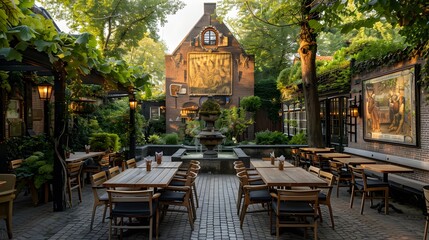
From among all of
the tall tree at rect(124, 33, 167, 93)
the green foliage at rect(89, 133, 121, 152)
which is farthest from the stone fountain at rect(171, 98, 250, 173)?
the tall tree at rect(124, 33, 167, 93)

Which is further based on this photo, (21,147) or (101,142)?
(101,142)

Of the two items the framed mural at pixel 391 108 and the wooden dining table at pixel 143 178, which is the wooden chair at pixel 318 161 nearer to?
the framed mural at pixel 391 108

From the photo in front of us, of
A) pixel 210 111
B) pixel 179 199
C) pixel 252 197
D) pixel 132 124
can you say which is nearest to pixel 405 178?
pixel 252 197

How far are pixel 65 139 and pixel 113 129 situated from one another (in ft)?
27.9

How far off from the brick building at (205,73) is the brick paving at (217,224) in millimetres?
18189

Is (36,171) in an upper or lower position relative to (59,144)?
lower

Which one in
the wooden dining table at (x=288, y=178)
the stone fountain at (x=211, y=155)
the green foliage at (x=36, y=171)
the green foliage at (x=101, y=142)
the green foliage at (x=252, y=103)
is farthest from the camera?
the green foliage at (x=252, y=103)

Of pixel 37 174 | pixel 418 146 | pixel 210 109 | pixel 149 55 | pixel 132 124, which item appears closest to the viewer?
pixel 37 174

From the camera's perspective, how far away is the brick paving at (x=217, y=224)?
17.4 ft

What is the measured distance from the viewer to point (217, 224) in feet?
19.4

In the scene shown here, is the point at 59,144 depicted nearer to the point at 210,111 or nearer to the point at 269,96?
the point at 210,111

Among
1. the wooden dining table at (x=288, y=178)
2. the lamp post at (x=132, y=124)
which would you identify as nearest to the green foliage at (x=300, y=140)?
the lamp post at (x=132, y=124)

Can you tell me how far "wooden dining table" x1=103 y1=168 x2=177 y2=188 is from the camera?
5.22 metres

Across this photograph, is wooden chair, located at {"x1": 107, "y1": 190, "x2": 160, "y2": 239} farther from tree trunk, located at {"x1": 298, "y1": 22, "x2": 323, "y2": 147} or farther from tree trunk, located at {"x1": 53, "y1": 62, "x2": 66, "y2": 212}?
tree trunk, located at {"x1": 298, "y1": 22, "x2": 323, "y2": 147}
